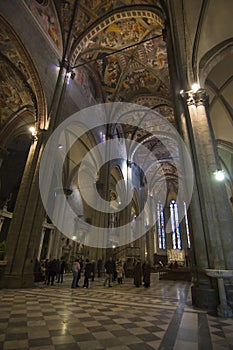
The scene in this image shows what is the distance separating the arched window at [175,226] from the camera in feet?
112

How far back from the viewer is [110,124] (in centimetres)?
1784

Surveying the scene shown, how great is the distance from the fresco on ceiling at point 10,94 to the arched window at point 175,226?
30.7m

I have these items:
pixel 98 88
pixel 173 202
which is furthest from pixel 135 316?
pixel 173 202

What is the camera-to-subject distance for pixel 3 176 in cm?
1705

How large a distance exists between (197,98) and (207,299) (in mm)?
5582

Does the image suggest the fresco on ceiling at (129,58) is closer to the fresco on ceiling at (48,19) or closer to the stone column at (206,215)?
the fresco on ceiling at (48,19)

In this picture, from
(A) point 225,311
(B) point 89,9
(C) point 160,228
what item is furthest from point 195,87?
(C) point 160,228

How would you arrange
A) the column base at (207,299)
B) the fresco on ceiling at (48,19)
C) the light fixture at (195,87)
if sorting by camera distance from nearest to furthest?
the column base at (207,299) → the light fixture at (195,87) → the fresco on ceiling at (48,19)

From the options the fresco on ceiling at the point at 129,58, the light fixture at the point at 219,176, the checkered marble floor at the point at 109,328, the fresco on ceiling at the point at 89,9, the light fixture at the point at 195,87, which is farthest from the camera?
the fresco on ceiling at the point at 129,58

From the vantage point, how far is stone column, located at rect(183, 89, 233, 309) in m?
4.85

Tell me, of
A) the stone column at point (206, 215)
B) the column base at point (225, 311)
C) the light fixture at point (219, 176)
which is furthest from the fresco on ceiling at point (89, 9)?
the column base at point (225, 311)

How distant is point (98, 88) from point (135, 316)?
52.6ft

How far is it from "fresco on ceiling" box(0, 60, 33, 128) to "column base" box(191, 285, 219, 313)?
1161 cm

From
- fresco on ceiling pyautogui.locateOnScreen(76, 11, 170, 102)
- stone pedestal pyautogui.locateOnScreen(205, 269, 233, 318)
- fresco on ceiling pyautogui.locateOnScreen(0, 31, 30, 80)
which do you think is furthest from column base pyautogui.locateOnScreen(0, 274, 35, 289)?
fresco on ceiling pyautogui.locateOnScreen(76, 11, 170, 102)
